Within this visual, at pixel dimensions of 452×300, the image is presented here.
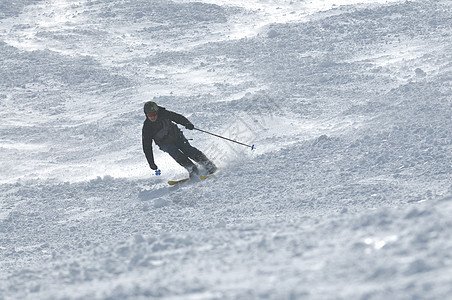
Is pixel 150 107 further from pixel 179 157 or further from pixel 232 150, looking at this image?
pixel 232 150

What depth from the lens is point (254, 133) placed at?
543 inches

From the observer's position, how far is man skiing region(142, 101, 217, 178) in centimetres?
1007

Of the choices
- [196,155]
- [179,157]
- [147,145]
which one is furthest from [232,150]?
[147,145]

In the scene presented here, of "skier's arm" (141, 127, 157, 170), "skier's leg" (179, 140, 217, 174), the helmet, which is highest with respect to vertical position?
the helmet

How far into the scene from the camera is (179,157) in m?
10.7

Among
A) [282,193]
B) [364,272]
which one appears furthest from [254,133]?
[364,272]

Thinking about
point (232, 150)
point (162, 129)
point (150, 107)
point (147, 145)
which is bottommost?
point (232, 150)

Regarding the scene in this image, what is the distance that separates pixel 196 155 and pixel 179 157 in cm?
32

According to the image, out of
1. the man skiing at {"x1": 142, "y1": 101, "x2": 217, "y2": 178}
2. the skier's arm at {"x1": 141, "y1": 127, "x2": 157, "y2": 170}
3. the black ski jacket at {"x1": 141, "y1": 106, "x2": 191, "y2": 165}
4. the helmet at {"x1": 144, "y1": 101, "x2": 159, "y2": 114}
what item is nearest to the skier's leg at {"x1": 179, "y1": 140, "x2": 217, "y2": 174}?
the man skiing at {"x1": 142, "y1": 101, "x2": 217, "y2": 178}

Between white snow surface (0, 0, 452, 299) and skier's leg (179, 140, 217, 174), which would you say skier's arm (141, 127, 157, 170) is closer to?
skier's leg (179, 140, 217, 174)

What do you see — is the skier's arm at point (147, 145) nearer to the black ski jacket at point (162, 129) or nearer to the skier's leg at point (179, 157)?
the black ski jacket at point (162, 129)

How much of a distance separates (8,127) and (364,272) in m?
13.6

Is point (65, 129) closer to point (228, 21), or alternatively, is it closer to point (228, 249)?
point (228, 21)

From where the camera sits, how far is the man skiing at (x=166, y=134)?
10070 millimetres
